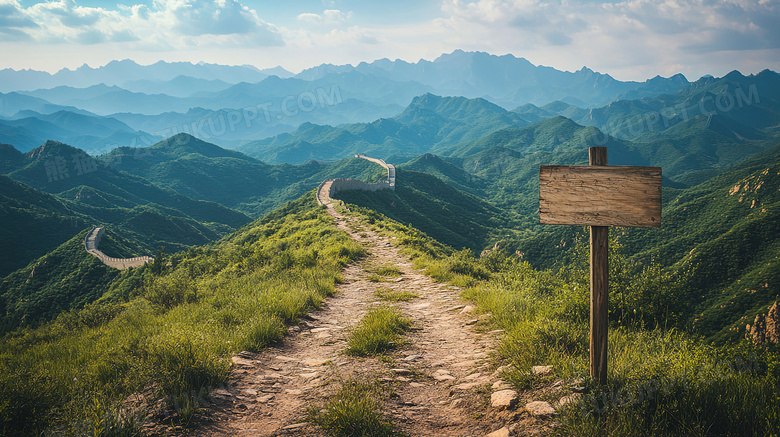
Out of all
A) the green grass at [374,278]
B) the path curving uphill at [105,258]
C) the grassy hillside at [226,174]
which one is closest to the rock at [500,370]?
the green grass at [374,278]

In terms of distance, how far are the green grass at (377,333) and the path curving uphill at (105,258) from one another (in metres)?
37.2

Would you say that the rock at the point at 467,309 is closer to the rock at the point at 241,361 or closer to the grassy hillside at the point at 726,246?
the rock at the point at 241,361

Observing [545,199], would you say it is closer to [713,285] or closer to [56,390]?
[56,390]

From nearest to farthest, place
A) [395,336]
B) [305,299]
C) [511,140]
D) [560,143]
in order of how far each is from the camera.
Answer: [395,336] → [305,299] → [560,143] → [511,140]

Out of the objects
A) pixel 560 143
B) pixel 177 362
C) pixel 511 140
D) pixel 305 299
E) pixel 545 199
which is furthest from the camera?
pixel 511 140

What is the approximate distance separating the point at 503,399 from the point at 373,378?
1.48 meters

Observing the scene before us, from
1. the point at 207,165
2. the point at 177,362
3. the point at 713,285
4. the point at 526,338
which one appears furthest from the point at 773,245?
the point at 207,165

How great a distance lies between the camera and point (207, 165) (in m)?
140

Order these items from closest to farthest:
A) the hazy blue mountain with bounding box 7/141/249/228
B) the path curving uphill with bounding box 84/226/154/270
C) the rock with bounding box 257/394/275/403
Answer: the rock with bounding box 257/394/275/403
the path curving uphill with bounding box 84/226/154/270
the hazy blue mountain with bounding box 7/141/249/228

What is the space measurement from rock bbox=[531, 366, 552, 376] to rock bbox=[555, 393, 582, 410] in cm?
43

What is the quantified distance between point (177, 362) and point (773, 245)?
47.8 meters

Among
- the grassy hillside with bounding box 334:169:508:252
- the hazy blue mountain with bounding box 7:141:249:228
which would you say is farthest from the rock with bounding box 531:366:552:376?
the hazy blue mountain with bounding box 7:141:249:228

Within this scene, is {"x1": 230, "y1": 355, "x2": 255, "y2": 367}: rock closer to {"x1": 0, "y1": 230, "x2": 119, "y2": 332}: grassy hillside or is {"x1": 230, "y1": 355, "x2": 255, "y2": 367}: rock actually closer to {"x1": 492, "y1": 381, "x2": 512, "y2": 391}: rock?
{"x1": 492, "y1": 381, "x2": 512, "y2": 391}: rock

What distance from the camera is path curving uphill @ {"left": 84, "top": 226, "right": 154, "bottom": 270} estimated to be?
38094mm
